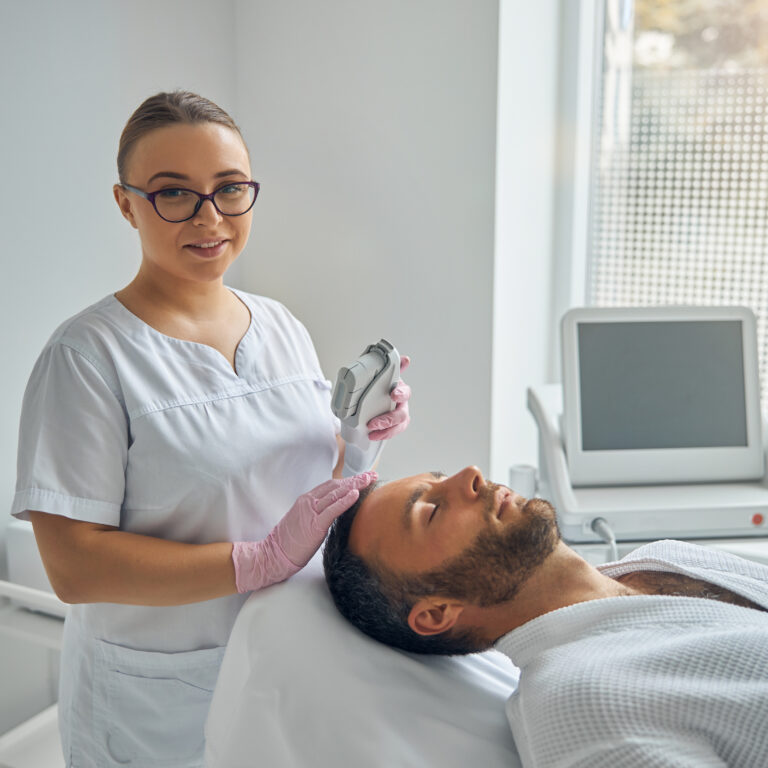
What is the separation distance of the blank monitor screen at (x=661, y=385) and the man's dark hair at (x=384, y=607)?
848 mm

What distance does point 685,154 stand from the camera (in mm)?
2467

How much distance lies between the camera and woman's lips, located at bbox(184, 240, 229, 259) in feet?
3.97

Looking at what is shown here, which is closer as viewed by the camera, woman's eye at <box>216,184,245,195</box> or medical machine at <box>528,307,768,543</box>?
woman's eye at <box>216,184,245,195</box>

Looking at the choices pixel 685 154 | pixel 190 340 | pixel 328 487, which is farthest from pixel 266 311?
pixel 685 154

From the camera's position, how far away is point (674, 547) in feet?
4.28

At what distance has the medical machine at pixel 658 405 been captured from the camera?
186cm

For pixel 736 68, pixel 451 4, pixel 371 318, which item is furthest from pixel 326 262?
pixel 736 68

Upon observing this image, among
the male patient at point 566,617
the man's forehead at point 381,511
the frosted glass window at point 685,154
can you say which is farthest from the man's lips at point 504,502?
the frosted glass window at point 685,154

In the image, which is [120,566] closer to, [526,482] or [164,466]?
[164,466]

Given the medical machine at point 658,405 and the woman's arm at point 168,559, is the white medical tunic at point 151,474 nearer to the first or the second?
the woman's arm at point 168,559

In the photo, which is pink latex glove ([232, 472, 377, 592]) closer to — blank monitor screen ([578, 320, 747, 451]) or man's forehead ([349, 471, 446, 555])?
man's forehead ([349, 471, 446, 555])

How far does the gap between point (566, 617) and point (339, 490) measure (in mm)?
358

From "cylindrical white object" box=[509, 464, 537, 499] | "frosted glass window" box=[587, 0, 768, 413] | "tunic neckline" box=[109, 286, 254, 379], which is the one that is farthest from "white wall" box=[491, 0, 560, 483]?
"tunic neckline" box=[109, 286, 254, 379]

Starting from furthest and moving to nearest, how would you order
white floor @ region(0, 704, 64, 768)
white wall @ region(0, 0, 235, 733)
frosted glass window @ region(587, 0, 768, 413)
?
frosted glass window @ region(587, 0, 768, 413), white wall @ region(0, 0, 235, 733), white floor @ region(0, 704, 64, 768)
